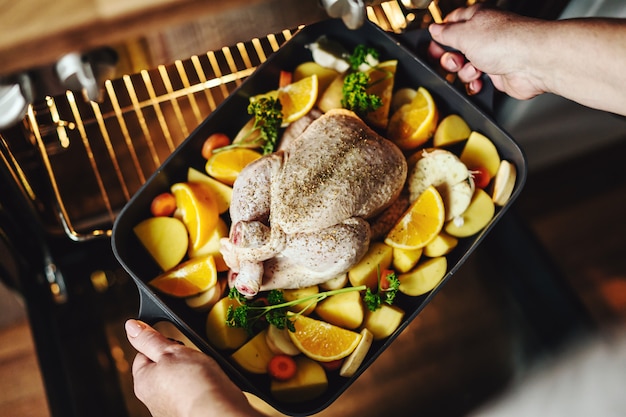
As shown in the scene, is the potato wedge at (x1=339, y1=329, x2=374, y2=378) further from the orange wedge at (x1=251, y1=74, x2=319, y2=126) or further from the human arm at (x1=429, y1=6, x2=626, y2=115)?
the human arm at (x1=429, y1=6, x2=626, y2=115)

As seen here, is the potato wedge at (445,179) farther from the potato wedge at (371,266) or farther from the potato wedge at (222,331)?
the potato wedge at (222,331)

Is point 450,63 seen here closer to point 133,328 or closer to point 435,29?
point 435,29

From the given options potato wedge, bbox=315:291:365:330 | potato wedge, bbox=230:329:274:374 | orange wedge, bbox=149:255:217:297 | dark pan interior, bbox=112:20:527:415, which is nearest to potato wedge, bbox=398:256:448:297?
dark pan interior, bbox=112:20:527:415

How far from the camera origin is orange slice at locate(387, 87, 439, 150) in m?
1.45

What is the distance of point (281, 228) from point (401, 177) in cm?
35

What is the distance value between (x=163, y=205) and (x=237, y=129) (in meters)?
0.31

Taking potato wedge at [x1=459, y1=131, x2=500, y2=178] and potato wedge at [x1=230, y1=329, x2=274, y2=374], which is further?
potato wedge at [x1=459, y1=131, x2=500, y2=178]

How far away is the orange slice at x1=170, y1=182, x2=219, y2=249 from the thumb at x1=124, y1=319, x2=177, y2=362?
0.85ft

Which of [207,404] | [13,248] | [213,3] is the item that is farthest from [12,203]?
[213,3]

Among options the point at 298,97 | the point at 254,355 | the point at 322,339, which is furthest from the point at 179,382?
the point at 298,97

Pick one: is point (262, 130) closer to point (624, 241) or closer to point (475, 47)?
point (475, 47)

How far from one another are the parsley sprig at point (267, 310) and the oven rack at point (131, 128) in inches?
24.7

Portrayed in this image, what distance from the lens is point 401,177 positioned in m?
1.36

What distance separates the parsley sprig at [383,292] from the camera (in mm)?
1316
